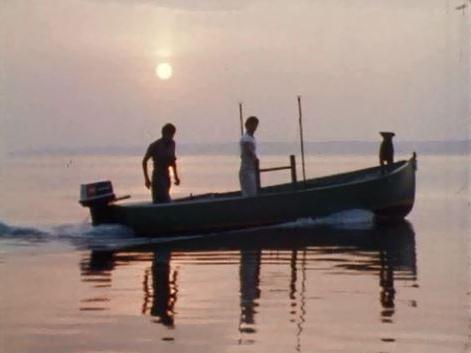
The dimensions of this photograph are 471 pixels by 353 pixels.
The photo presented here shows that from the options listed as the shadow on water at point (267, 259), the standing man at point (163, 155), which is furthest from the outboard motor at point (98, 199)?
the shadow on water at point (267, 259)

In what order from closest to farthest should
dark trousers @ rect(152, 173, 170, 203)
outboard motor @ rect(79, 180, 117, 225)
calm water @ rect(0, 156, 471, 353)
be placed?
1. calm water @ rect(0, 156, 471, 353)
2. outboard motor @ rect(79, 180, 117, 225)
3. dark trousers @ rect(152, 173, 170, 203)

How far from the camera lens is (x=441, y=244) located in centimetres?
1873

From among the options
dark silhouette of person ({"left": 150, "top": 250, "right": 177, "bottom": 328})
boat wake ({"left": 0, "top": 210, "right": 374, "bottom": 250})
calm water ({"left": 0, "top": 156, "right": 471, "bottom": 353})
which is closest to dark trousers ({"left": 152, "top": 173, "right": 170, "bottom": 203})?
boat wake ({"left": 0, "top": 210, "right": 374, "bottom": 250})

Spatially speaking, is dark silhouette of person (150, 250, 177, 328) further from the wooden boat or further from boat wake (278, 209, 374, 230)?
boat wake (278, 209, 374, 230)

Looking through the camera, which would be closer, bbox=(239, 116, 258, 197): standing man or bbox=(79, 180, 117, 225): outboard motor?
bbox=(79, 180, 117, 225): outboard motor

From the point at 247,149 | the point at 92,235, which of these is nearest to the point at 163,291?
the point at 92,235

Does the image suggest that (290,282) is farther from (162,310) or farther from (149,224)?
(149,224)

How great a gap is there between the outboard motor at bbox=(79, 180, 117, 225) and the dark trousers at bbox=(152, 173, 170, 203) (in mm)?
772

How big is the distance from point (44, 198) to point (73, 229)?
17336 mm

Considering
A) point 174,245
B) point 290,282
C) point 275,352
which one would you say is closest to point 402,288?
point 290,282

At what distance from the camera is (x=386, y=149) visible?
23.2 m

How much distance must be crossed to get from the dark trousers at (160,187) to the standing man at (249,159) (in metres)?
1.36

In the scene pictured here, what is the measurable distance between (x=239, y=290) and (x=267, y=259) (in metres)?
3.53

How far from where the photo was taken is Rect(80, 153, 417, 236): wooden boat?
61.1ft
